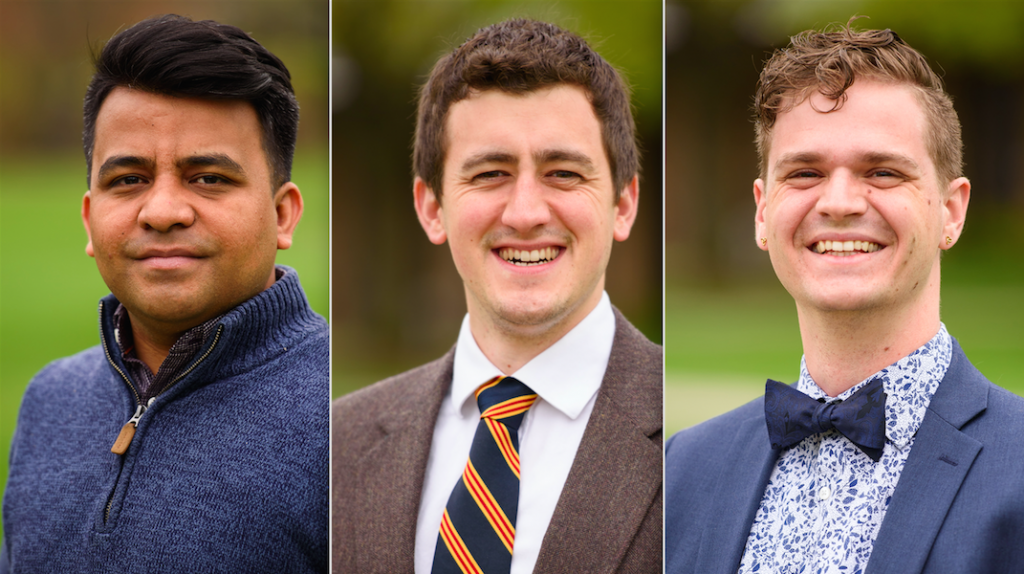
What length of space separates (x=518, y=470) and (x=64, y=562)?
149 centimetres

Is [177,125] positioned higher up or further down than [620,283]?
higher up

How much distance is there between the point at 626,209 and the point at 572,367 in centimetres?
55

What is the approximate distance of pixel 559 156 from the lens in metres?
2.54

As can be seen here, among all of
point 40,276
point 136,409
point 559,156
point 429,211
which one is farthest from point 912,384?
point 40,276

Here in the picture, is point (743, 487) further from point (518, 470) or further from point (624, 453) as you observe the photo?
point (518, 470)

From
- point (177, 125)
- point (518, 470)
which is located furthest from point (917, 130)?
point (177, 125)

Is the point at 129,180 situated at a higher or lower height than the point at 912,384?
higher

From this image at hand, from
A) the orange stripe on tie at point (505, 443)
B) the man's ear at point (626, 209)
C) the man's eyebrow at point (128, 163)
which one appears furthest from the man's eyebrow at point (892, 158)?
the man's eyebrow at point (128, 163)

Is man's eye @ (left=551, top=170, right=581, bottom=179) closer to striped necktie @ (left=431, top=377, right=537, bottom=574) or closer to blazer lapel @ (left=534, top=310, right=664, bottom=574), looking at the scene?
blazer lapel @ (left=534, top=310, right=664, bottom=574)

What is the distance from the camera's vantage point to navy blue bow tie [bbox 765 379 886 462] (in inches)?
87.2

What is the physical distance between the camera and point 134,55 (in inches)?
102

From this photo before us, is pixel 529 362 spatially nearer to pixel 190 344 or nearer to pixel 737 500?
pixel 737 500

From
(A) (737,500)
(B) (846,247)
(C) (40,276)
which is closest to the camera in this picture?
(B) (846,247)

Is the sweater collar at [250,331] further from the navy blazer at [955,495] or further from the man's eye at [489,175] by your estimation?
the navy blazer at [955,495]
